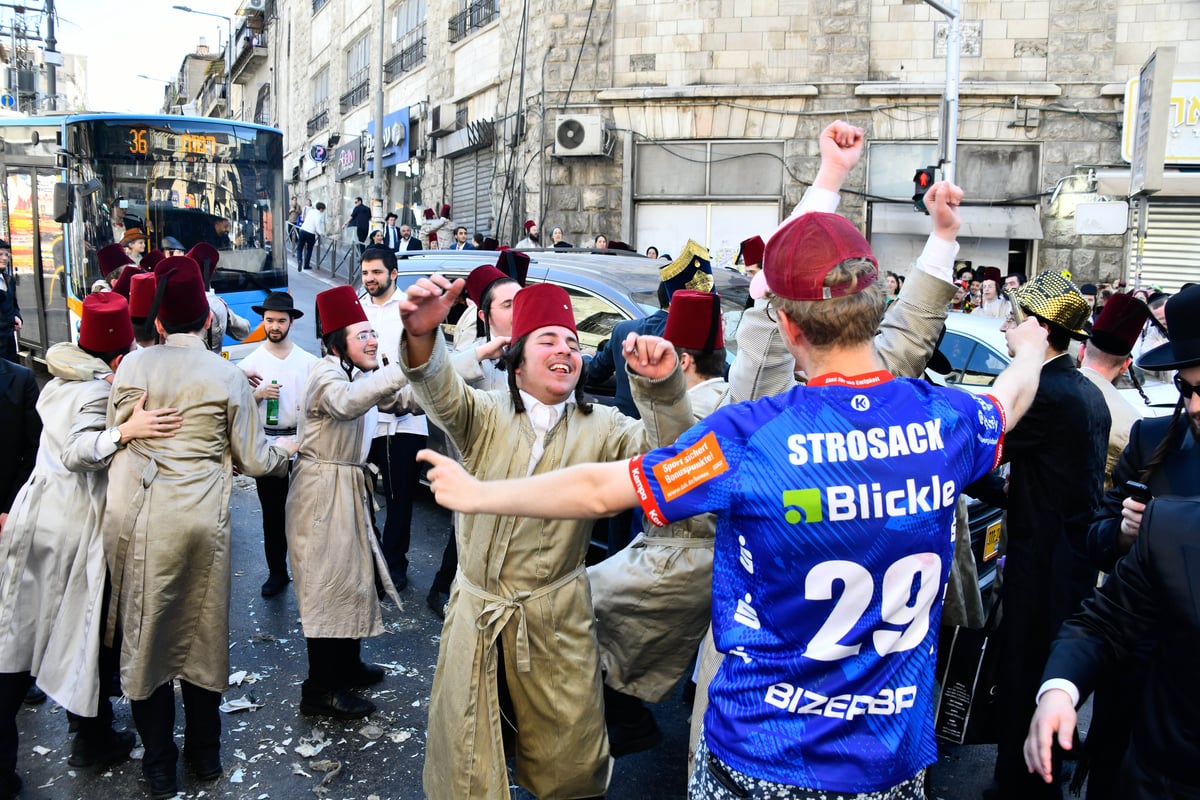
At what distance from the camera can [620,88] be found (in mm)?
18984

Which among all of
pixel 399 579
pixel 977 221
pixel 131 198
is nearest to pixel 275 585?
pixel 399 579

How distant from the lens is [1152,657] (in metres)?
2.12

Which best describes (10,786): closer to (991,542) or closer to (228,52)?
(991,542)

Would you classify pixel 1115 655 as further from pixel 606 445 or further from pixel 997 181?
pixel 997 181

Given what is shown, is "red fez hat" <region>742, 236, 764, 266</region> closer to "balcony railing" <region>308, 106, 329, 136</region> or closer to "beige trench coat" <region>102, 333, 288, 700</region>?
"beige trench coat" <region>102, 333, 288, 700</region>

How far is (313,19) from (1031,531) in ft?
133

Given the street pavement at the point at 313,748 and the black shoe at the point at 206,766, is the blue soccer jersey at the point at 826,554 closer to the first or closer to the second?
the street pavement at the point at 313,748

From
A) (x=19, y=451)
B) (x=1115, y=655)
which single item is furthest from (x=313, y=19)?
(x=1115, y=655)

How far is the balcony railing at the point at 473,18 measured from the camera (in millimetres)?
22000

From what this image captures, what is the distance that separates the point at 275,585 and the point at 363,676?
158cm

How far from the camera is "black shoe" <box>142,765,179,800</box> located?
3906 millimetres

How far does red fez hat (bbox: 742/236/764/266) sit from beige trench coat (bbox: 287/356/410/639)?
1703mm

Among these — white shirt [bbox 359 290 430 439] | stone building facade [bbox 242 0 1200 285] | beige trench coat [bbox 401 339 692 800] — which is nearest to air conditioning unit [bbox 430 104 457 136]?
stone building facade [bbox 242 0 1200 285]

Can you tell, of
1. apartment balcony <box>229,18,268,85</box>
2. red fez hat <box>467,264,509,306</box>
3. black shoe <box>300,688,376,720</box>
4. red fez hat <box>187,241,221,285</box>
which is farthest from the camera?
apartment balcony <box>229,18,268,85</box>
